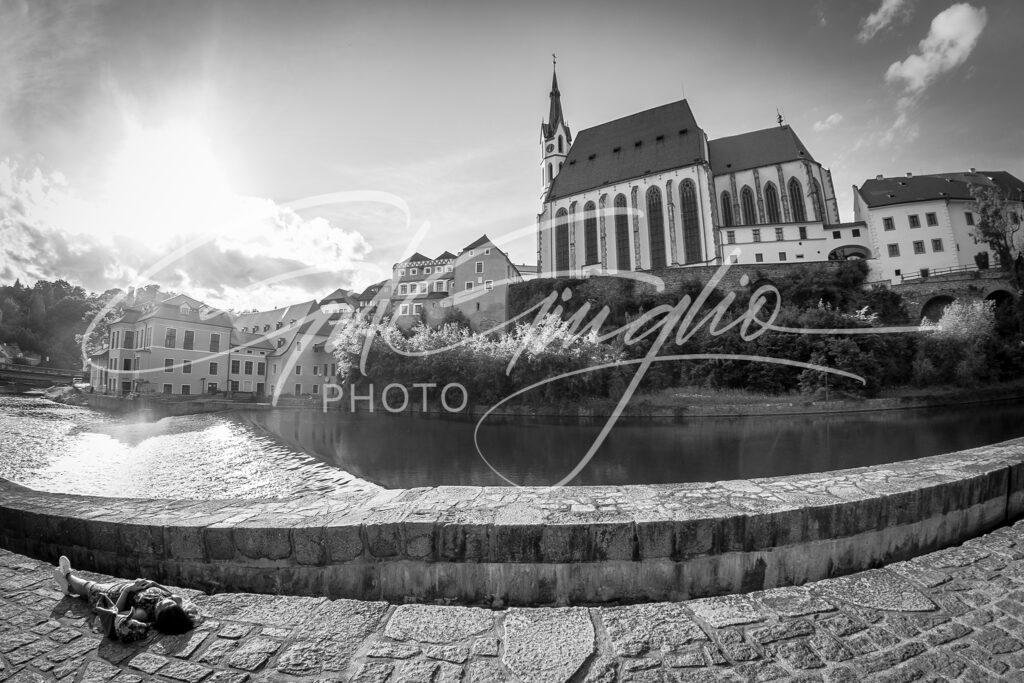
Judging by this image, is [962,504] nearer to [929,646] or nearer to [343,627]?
[929,646]

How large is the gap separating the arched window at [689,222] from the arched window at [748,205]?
20.9ft

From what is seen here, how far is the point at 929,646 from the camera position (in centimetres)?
245

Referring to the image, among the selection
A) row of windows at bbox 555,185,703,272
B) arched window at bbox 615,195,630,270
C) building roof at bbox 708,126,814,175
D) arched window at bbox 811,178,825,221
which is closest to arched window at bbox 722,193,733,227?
building roof at bbox 708,126,814,175

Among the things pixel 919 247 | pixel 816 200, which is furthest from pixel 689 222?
pixel 919 247

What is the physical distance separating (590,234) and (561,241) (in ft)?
13.8

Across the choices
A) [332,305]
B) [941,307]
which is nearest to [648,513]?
[941,307]

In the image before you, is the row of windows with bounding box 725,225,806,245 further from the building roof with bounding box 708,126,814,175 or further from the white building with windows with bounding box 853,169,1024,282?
the building roof with bounding box 708,126,814,175

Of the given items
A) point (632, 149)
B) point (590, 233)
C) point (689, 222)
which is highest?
point (632, 149)

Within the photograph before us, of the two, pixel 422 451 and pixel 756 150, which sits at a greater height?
pixel 756 150

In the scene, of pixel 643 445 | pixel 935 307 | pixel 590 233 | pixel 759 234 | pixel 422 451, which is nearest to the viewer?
pixel 422 451

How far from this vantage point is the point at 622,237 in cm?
5738

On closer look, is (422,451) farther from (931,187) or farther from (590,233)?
(931,187)

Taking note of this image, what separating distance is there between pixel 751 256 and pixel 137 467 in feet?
173

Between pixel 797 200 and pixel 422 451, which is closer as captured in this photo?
pixel 422 451
